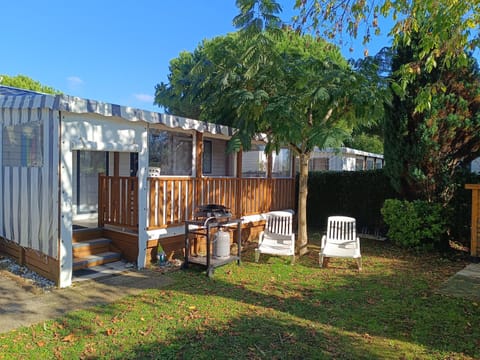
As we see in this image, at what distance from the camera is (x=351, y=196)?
33.3 feet

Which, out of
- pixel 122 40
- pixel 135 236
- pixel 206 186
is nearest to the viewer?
pixel 135 236

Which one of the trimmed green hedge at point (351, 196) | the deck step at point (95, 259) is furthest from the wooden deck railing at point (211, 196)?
the trimmed green hedge at point (351, 196)

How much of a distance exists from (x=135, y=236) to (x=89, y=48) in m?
14.5

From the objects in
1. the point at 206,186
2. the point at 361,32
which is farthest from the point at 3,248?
the point at 361,32

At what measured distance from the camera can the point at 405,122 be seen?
7535 mm

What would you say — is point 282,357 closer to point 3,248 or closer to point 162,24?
point 3,248

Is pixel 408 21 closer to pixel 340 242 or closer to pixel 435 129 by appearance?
pixel 435 129

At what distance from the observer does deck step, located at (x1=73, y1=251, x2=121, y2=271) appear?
18.8 ft

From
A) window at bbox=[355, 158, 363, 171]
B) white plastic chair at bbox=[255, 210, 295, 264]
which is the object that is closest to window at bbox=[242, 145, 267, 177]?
white plastic chair at bbox=[255, 210, 295, 264]

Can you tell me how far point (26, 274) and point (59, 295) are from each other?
146cm

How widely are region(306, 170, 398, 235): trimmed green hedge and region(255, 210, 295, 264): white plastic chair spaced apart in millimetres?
3548

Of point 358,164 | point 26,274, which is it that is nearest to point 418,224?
point 26,274

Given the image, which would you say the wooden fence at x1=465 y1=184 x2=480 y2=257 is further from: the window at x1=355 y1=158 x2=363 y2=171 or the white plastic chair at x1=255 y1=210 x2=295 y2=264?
the window at x1=355 y1=158 x2=363 y2=171

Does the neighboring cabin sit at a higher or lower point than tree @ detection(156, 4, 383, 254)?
lower
